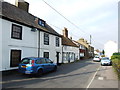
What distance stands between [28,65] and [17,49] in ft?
11.7

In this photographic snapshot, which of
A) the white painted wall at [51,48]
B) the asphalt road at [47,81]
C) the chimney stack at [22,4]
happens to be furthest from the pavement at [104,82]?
the chimney stack at [22,4]

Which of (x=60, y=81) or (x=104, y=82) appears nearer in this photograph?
(x=104, y=82)

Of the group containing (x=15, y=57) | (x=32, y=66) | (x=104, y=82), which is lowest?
(x=104, y=82)

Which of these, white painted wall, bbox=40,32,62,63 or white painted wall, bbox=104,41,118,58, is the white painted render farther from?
white painted wall, bbox=104,41,118,58

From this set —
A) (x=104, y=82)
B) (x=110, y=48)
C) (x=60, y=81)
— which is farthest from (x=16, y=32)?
(x=110, y=48)

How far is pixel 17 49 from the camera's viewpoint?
12289 millimetres

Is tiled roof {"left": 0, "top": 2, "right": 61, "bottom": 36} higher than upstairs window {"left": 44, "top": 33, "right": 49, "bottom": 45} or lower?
higher

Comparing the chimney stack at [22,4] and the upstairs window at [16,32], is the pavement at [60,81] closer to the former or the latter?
the upstairs window at [16,32]

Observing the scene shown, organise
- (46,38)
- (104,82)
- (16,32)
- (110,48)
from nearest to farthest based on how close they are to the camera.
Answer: (104,82), (16,32), (46,38), (110,48)

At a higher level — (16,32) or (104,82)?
(16,32)

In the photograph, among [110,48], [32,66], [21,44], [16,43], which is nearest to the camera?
[32,66]

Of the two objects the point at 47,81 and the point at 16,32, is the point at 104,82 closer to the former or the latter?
the point at 47,81

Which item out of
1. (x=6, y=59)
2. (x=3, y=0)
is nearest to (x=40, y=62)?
(x=6, y=59)

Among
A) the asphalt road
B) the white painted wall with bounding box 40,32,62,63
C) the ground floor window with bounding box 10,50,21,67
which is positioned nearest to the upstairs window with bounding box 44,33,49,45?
the white painted wall with bounding box 40,32,62,63
